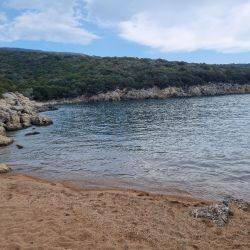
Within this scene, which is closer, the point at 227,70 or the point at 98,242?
the point at 98,242

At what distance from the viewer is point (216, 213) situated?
14.5m

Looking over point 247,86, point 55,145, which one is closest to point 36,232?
point 55,145

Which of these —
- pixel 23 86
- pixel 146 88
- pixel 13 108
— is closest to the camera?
pixel 13 108

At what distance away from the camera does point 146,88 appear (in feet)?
411

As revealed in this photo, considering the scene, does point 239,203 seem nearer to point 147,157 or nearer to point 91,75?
point 147,157

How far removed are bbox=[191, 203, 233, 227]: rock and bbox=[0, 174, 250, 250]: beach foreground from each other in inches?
9.4

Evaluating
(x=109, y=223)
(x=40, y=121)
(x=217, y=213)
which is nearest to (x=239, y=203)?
(x=217, y=213)

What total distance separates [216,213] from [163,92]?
358 ft

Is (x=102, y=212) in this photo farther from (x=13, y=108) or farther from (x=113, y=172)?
(x=13, y=108)

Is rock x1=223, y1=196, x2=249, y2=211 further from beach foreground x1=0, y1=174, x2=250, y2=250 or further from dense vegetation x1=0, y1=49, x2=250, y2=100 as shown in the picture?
dense vegetation x1=0, y1=49, x2=250, y2=100

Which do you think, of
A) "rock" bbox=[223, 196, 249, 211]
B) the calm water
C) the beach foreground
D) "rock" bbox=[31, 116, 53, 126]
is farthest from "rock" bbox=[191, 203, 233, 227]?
"rock" bbox=[31, 116, 53, 126]

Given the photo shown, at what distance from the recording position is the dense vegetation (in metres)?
117

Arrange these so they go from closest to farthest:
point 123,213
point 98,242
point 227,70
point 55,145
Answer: point 98,242, point 123,213, point 55,145, point 227,70

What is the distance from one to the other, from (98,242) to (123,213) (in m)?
3.13
